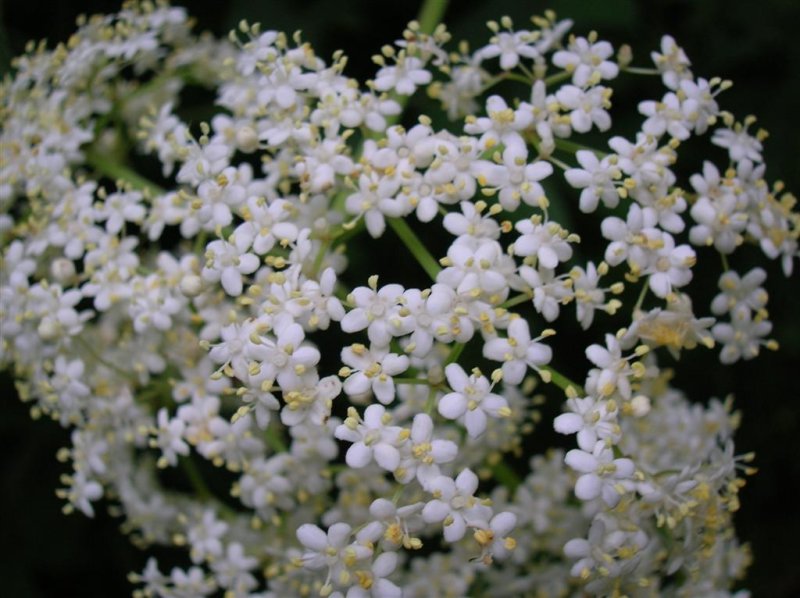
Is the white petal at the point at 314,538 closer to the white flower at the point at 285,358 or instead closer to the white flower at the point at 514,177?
the white flower at the point at 285,358

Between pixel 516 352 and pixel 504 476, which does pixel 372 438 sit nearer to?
pixel 516 352

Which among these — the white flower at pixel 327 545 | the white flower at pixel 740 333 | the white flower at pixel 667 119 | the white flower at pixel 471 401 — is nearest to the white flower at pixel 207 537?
the white flower at pixel 327 545

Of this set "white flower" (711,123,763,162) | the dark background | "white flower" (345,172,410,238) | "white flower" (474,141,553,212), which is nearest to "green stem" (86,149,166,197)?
the dark background

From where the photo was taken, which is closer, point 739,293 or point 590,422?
point 590,422

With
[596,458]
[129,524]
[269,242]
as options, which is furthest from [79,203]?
[596,458]

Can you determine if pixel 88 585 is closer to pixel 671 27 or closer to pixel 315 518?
pixel 315 518

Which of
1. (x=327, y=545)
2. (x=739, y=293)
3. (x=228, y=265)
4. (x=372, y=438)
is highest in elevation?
(x=228, y=265)

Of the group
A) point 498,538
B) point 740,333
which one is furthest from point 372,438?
point 740,333
